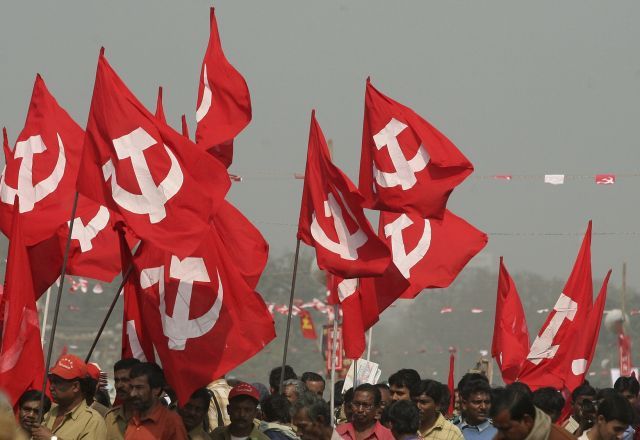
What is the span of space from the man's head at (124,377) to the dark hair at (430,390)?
7.31ft

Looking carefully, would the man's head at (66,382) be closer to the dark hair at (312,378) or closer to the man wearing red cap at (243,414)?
the man wearing red cap at (243,414)

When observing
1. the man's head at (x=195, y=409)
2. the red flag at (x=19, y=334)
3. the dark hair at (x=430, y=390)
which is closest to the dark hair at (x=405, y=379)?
the dark hair at (x=430, y=390)

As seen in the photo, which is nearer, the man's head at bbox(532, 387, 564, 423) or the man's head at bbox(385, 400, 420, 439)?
the man's head at bbox(385, 400, 420, 439)

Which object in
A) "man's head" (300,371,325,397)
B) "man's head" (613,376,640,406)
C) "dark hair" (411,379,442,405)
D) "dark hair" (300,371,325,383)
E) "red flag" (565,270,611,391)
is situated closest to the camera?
"dark hair" (411,379,442,405)

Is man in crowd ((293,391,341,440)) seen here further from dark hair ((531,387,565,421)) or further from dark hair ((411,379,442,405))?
dark hair ((531,387,565,421))

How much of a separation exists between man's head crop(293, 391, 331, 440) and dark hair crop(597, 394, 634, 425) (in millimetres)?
1578

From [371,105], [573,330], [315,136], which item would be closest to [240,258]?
[315,136]

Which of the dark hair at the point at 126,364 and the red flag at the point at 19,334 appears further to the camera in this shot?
the red flag at the point at 19,334

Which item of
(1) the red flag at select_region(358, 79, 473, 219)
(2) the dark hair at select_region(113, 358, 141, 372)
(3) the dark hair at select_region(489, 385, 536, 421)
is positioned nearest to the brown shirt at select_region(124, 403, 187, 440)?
(2) the dark hair at select_region(113, 358, 141, 372)

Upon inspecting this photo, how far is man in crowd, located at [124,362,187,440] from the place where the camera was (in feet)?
28.2

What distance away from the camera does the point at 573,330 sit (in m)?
14.9

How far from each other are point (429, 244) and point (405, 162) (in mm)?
1485

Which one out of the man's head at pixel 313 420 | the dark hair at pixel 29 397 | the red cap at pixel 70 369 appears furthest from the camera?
the dark hair at pixel 29 397

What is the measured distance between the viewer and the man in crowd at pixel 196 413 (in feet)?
30.2
